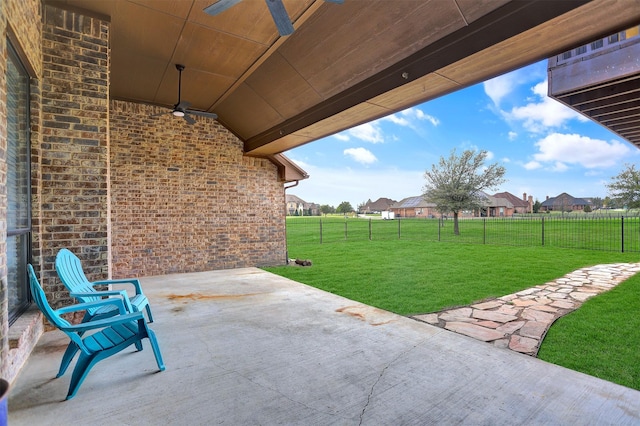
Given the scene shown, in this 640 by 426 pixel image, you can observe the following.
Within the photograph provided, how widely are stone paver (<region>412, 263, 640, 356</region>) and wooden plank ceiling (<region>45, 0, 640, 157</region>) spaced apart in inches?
113

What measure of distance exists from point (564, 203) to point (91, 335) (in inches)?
2254

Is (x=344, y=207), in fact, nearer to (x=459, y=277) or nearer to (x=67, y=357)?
(x=459, y=277)

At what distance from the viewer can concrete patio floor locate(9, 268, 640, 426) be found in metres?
1.96

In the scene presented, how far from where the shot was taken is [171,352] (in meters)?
2.94

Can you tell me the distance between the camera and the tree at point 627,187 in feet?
41.0

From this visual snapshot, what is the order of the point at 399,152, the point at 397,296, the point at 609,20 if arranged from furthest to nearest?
the point at 399,152
the point at 397,296
the point at 609,20

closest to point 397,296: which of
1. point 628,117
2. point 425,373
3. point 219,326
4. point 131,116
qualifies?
point 425,373

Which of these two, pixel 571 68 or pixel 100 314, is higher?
pixel 571 68

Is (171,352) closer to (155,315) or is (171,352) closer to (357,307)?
(155,315)

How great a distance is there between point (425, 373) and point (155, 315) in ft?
11.1

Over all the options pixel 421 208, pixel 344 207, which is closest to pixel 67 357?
pixel 421 208

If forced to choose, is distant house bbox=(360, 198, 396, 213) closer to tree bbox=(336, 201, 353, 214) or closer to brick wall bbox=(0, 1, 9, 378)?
tree bbox=(336, 201, 353, 214)

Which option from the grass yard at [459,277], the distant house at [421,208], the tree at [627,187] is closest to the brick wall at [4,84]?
the grass yard at [459,277]

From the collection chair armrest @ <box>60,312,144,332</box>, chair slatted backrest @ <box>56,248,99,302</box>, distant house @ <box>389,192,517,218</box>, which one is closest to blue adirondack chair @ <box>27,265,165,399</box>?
chair armrest @ <box>60,312,144,332</box>
